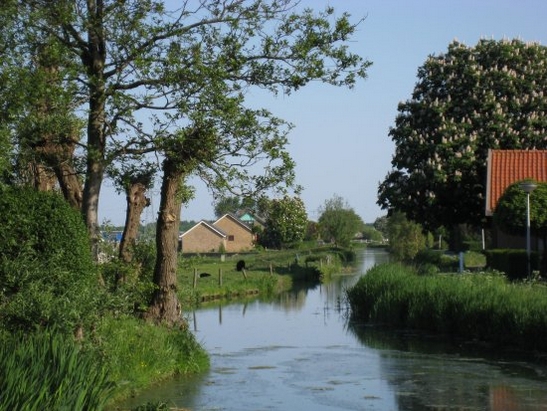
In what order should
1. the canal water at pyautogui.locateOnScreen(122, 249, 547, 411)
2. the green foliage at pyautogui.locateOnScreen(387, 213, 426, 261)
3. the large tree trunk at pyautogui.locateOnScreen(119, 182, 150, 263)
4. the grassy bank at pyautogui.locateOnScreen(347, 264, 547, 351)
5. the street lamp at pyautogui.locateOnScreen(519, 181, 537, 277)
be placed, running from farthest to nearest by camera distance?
the green foliage at pyautogui.locateOnScreen(387, 213, 426, 261)
the street lamp at pyautogui.locateOnScreen(519, 181, 537, 277)
the grassy bank at pyautogui.locateOnScreen(347, 264, 547, 351)
the large tree trunk at pyautogui.locateOnScreen(119, 182, 150, 263)
the canal water at pyautogui.locateOnScreen(122, 249, 547, 411)

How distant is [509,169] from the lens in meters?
43.1

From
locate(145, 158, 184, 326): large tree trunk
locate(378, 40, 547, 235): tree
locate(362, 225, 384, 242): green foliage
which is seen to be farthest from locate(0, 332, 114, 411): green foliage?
locate(362, 225, 384, 242): green foliage

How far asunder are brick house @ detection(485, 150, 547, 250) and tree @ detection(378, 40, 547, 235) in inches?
83.1

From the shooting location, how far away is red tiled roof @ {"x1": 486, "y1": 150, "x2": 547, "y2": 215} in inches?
1667

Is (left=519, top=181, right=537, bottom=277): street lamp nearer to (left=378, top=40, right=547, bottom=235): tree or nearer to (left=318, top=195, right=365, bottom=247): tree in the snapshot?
(left=378, top=40, right=547, bottom=235): tree

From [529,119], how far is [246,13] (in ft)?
102

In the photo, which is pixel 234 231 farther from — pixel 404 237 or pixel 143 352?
pixel 143 352

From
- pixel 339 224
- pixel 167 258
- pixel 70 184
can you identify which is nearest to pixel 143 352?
pixel 167 258

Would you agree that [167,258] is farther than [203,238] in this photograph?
No

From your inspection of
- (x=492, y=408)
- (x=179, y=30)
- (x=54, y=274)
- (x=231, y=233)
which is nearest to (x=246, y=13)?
(x=179, y=30)

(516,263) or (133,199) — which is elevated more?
(133,199)

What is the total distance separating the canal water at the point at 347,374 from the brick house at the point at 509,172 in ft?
48.1

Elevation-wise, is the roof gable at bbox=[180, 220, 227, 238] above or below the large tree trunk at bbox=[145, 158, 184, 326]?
above

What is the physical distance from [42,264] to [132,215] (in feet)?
18.4
